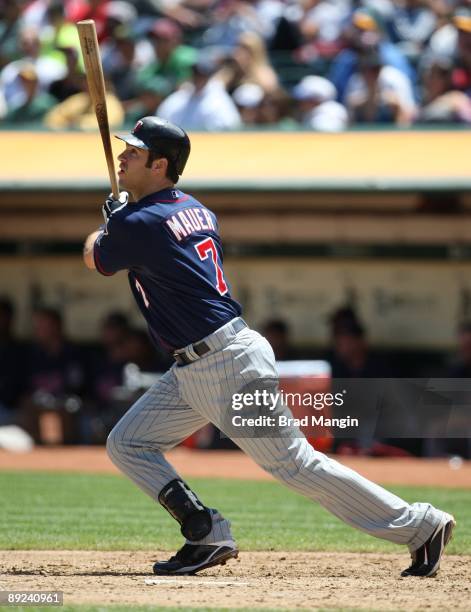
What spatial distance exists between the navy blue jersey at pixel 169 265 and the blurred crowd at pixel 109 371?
491 centimetres

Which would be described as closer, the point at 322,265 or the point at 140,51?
the point at 322,265

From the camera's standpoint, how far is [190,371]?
4.84 m

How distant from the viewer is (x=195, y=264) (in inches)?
191

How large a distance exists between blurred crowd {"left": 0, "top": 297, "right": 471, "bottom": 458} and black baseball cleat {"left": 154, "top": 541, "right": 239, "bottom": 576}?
4650 mm

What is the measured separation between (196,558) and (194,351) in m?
0.86

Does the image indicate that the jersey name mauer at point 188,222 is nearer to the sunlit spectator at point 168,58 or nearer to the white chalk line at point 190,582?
the white chalk line at point 190,582

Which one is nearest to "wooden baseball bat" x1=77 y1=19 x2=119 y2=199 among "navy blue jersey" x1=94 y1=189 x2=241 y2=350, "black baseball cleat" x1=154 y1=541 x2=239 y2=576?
"navy blue jersey" x1=94 y1=189 x2=241 y2=350

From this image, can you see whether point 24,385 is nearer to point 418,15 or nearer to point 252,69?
point 252,69

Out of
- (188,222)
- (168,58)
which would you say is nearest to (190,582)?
(188,222)

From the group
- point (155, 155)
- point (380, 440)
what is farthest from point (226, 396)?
point (380, 440)

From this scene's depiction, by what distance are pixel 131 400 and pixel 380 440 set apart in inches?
81.4

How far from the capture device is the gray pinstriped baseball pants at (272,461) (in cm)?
470

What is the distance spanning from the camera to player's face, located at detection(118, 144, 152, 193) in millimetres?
4961

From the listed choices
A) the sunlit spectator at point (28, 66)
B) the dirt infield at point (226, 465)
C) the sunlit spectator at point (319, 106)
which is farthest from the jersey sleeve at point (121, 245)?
the sunlit spectator at point (28, 66)
